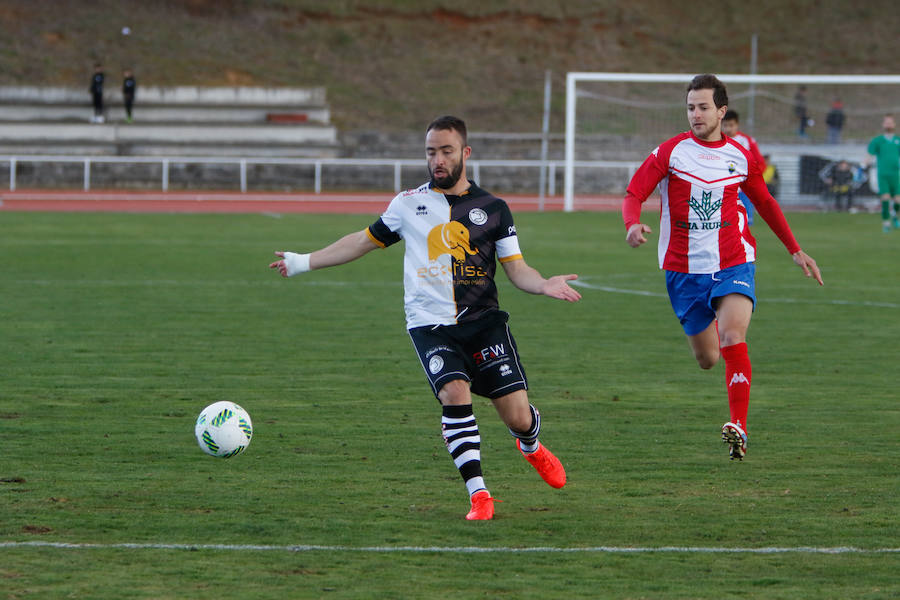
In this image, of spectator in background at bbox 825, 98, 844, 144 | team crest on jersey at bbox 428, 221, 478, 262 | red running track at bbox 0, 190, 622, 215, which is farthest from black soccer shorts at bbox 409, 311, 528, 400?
spectator in background at bbox 825, 98, 844, 144

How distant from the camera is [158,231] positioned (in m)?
24.8

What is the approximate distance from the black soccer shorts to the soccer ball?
1277 millimetres

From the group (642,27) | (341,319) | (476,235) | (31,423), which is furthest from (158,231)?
(642,27)

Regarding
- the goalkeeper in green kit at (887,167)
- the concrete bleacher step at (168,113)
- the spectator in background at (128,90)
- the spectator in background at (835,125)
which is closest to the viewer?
the goalkeeper in green kit at (887,167)

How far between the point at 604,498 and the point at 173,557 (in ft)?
6.74

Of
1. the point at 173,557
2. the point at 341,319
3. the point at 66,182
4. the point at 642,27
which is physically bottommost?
the point at 173,557

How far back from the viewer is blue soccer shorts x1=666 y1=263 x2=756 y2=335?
7.28 metres

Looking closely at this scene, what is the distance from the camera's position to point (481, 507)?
5.57m

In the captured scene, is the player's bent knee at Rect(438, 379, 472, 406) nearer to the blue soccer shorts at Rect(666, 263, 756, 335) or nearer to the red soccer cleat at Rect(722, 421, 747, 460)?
the red soccer cleat at Rect(722, 421, 747, 460)

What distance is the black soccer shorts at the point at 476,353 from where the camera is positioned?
225 inches

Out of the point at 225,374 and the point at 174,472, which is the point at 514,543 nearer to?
the point at 174,472

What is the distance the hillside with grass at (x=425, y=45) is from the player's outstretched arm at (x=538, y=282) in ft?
125

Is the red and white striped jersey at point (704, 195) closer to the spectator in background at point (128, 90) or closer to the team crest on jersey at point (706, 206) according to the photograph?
the team crest on jersey at point (706, 206)

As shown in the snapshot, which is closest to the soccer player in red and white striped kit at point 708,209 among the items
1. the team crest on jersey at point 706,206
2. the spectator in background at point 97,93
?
the team crest on jersey at point 706,206
